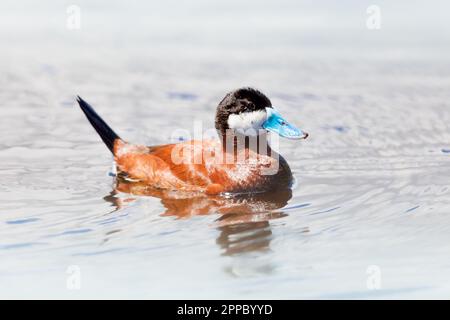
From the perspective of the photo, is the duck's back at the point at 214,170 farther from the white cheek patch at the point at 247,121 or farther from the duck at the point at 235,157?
the white cheek patch at the point at 247,121

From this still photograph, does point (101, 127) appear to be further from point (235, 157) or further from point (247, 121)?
point (247, 121)

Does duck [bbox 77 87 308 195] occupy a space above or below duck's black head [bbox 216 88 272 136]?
below

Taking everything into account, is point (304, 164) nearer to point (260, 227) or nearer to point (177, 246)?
point (260, 227)

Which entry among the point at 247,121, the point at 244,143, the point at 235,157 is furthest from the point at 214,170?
the point at 247,121

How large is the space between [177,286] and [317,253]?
1238mm

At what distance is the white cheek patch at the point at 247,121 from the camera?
358 inches

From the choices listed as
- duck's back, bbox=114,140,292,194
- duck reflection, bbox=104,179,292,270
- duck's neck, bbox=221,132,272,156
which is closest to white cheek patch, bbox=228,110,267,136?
duck's neck, bbox=221,132,272,156

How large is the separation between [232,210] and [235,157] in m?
0.82

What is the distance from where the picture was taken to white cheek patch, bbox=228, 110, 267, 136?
9.10 meters

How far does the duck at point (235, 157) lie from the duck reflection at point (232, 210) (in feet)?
0.33

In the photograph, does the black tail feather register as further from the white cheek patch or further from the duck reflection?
the white cheek patch

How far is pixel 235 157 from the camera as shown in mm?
9250

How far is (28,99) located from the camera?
497 inches
